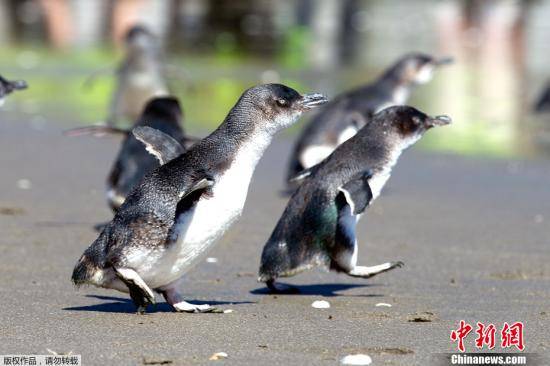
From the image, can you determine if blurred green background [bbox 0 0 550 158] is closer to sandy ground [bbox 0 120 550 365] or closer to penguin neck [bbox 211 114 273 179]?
sandy ground [bbox 0 120 550 365]

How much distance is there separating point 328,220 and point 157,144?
972 millimetres

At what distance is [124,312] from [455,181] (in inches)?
192

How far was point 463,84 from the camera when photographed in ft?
54.7

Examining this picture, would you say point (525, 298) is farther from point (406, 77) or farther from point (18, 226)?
point (406, 77)

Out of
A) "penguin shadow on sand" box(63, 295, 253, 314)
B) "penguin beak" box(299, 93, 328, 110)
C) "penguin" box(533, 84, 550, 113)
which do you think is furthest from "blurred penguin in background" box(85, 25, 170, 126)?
"penguin beak" box(299, 93, 328, 110)

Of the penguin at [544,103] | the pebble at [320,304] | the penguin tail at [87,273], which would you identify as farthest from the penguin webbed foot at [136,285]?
the penguin at [544,103]

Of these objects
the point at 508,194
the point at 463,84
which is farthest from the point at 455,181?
the point at 463,84

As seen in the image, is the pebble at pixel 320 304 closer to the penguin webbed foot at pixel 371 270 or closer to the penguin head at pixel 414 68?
the penguin webbed foot at pixel 371 270

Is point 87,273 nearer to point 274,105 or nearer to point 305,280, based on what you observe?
point 274,105

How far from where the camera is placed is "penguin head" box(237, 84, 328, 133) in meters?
5.64

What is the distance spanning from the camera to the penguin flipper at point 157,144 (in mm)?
5785

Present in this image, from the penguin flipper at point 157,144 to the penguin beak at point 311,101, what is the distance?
0.61 metres

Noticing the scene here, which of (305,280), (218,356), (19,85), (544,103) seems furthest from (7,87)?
(544,103)

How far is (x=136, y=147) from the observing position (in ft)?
26.1
